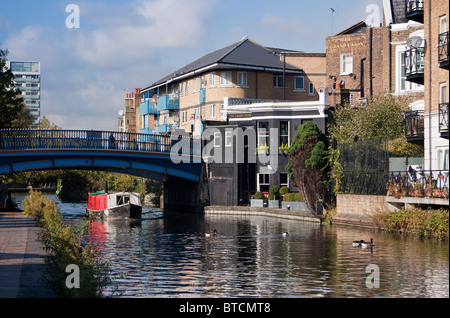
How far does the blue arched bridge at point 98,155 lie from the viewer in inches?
2041

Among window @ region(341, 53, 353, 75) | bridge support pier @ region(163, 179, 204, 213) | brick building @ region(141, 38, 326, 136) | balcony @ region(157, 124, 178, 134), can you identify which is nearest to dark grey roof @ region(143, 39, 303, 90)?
brick building @ region(141, 38, 326, 136)

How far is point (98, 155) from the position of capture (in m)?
55.4

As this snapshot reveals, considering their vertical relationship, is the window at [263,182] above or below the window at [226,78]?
below

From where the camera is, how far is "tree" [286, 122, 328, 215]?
4619cm

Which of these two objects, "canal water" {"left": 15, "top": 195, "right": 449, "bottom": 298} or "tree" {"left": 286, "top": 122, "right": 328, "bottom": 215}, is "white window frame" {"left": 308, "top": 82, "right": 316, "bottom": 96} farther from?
"canal water" {"left": 15, "top": 195, "right": 449, "bottom": 298}

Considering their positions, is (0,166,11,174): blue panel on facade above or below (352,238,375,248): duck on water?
above

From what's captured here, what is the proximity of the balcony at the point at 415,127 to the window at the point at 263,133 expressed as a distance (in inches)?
767

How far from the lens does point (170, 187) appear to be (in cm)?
6900

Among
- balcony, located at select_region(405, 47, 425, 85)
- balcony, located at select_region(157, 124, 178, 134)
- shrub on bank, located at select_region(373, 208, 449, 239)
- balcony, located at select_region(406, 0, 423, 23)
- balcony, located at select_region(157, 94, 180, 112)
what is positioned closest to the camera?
shrub on bank, located at select_region(373, 208, 449, 239)

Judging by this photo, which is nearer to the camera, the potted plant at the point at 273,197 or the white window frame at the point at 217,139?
the potted plant at the point at 273,197

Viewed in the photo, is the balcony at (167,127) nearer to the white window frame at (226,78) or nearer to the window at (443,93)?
the white window frame at (226,78)

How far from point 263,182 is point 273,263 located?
1200 inches

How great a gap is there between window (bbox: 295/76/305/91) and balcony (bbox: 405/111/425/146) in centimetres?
3216

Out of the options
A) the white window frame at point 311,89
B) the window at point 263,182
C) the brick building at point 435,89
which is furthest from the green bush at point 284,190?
the white window frame at point 311,89
